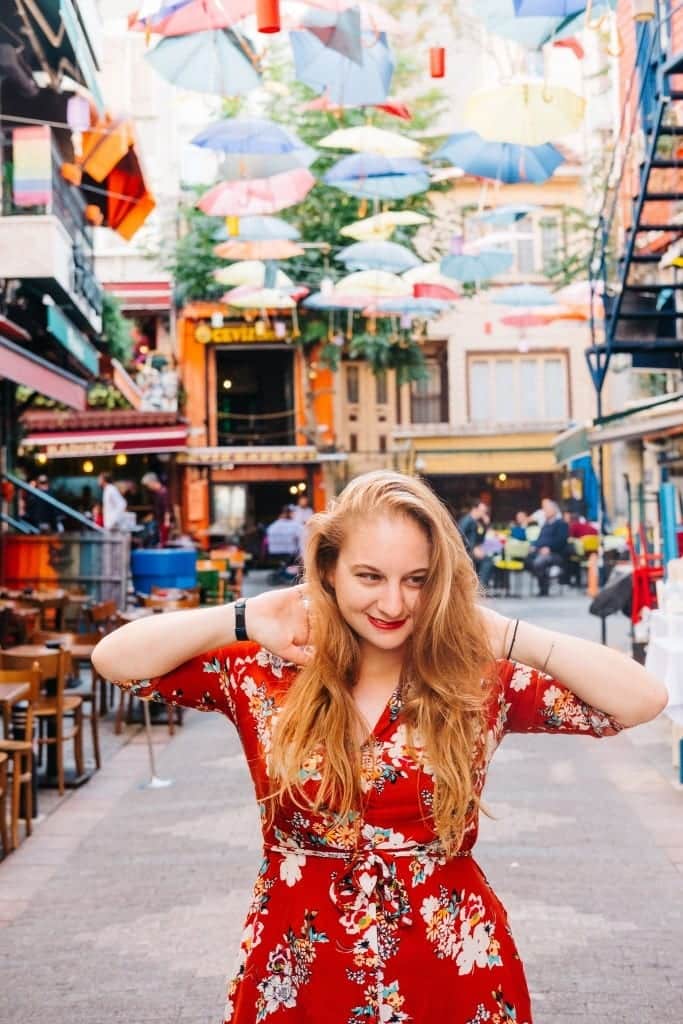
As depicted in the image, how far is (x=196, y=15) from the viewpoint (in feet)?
29.1

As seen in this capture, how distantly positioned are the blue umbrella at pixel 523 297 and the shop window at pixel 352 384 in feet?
45.8

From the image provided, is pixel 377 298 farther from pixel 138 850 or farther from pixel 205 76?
pixel 138 850

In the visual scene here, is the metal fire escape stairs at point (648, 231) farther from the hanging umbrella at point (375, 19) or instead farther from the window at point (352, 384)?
the window at point (352, 384)

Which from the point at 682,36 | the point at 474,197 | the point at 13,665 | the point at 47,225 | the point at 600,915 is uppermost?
the point at 474,197

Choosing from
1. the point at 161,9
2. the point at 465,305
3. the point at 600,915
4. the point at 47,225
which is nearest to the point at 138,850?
the point at 600,915

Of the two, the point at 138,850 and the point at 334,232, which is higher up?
the point at 334,232

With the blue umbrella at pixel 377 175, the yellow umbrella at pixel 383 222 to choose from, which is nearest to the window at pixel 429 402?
the yellow umbrella at pixel 383 222

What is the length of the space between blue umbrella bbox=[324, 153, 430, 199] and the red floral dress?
1246cm

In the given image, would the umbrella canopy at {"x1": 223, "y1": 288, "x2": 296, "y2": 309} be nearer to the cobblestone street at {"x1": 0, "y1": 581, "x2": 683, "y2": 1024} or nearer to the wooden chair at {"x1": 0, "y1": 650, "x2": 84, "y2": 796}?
the cobblestone street at {"x1": 0, "y1": 581, "x2": 683, "y2": 1024}

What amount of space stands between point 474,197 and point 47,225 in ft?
82.6

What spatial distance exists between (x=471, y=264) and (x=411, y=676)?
15425 mm

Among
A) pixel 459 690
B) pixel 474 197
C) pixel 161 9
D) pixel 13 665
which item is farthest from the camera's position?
pixel 474 197

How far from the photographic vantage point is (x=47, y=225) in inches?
486

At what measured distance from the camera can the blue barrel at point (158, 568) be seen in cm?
1669
